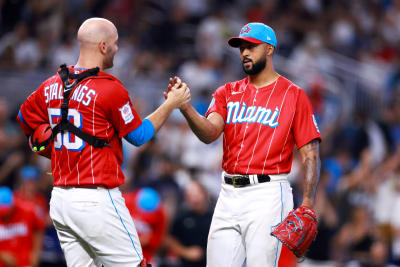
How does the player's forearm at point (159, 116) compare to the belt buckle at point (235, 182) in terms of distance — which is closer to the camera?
the player's forearm at point (159, 116)

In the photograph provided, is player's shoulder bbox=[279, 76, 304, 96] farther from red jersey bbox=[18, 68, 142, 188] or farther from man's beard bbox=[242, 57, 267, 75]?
red jersey bbox=[18, 68, 142, 188]

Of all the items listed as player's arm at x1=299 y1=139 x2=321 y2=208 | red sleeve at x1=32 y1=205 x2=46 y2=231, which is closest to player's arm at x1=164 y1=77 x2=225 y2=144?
player's arm at x1=299 y1=139 x2=321 y2=208

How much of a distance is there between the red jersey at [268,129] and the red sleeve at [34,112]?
1485 millimetres

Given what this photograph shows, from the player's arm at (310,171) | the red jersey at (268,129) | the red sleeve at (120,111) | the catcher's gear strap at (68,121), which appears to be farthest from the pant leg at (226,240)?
the catcher's gear strap at (68,121)

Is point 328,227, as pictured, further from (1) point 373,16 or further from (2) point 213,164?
(1) point 373,16

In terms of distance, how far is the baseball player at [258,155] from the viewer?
562 centimetres

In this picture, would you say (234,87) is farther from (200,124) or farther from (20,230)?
(20,230)

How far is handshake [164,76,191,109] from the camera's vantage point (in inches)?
226

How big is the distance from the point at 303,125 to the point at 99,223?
1774 millimetres

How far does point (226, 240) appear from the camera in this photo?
5.72 m

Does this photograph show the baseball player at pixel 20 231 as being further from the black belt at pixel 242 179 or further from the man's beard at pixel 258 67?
the man's beard at pixel 258 67

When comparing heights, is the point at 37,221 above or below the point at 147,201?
below

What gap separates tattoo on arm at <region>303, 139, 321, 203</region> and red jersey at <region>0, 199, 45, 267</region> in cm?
463

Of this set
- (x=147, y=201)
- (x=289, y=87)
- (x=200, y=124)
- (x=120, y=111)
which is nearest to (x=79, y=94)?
(x=120, y=111)
